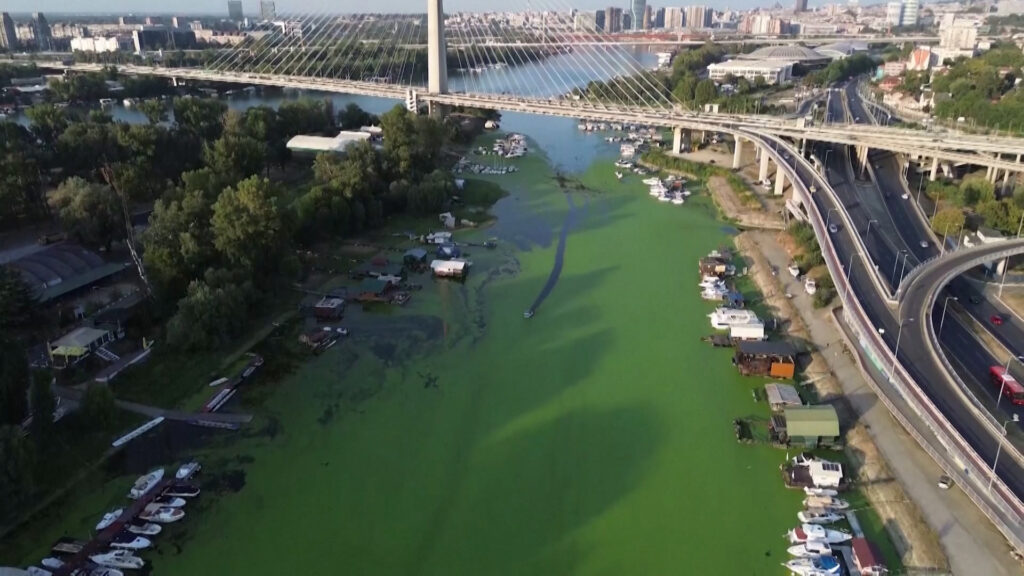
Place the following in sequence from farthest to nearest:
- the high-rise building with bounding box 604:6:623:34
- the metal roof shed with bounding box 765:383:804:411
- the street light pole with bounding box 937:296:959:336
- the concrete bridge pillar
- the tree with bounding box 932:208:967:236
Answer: the high-rise building with bounding box 604:6:623:34 < the concrete bridge pillar < the tree with bounding box 932:208:967:236 < the street light pole with bounding box 937:296:959:336 < the metal roof shed with bounding box 765:383:804:411

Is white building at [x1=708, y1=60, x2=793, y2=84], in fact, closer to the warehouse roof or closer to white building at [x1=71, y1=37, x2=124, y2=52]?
the warehouse roof

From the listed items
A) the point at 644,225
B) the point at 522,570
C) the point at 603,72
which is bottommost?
the point at 522,570

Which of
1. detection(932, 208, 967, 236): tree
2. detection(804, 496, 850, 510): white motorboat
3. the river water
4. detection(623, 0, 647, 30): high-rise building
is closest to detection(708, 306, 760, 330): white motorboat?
detection(804, 496, 850, 510): white motorboat

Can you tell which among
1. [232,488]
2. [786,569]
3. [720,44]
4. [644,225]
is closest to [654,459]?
[786,569]

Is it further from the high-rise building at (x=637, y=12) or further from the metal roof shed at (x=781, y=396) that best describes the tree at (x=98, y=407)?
the high-rise building at (x=637, y=12)

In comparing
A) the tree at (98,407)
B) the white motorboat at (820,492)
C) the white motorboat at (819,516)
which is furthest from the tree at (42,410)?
the white motorboat at (820,492)

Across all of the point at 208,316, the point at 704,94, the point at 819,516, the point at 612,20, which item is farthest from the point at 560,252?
the point at 612,20

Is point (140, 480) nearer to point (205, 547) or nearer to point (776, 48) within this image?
point (205, 547)
